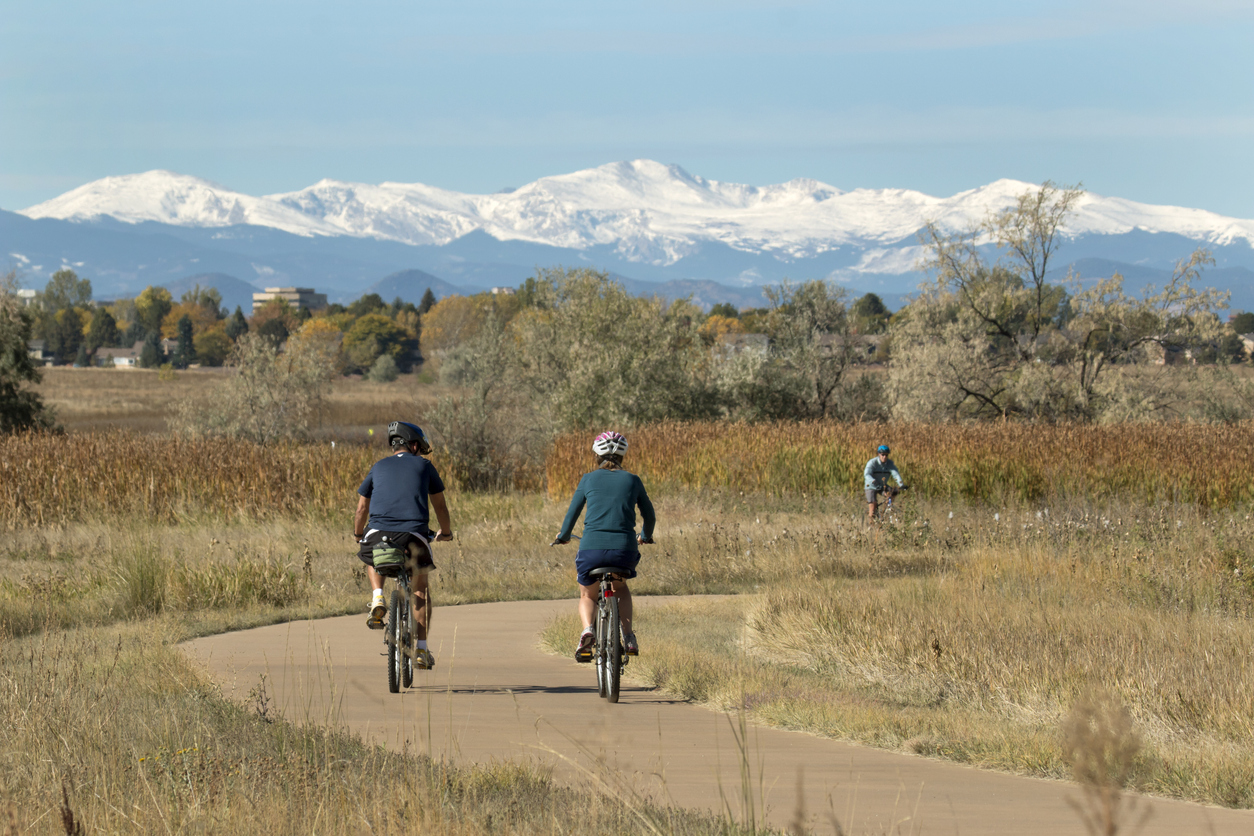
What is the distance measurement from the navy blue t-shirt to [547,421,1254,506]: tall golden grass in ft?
54.9

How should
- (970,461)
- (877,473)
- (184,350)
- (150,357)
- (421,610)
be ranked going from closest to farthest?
(421,610)
(877,473)
(970,461)
(150,357)
(184,350)

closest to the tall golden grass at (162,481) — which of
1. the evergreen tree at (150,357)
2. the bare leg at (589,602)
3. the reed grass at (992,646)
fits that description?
the reed grass at (992,646)

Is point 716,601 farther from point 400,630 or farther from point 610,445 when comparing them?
point 400,630

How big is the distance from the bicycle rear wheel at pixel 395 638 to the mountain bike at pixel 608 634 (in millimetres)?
1365

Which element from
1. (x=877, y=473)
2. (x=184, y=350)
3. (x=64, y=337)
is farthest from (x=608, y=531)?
(x=64, y=337)

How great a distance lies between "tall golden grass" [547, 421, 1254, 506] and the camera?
77.8ft

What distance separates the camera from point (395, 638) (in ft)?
27.6

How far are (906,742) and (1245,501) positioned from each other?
60.3 feet

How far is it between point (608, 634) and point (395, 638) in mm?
1499

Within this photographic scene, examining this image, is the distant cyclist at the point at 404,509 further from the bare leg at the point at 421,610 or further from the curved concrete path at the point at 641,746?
the curved concrete path at the point at 641,746

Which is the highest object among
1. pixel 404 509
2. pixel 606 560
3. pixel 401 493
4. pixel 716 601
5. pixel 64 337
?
pixel 64 337

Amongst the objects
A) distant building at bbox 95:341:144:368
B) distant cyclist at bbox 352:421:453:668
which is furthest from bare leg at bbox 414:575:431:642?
distant building at bbox 95:341:144:368

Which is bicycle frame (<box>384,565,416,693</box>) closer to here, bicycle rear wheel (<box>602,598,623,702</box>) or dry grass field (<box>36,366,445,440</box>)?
bicycle rear wheel (<box>602,598,623,702</box>)

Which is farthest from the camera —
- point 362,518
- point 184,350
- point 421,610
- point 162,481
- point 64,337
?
point 64,337
